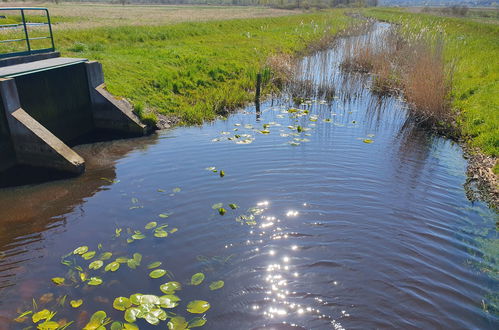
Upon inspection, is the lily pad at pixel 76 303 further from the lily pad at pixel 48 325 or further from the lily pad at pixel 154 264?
the lily pad at pixel 154 264

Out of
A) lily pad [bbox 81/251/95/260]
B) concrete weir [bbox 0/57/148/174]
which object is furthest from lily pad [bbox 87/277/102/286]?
concrete weir [bbox 0/57/148/174]

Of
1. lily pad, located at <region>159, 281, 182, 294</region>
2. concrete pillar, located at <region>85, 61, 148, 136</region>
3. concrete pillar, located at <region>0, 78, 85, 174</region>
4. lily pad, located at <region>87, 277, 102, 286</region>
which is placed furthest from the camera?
concrete pillar, located at <region>85, 61, 148, 136</region>

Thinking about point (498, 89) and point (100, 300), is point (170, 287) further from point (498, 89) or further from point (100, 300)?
point (498, 89)

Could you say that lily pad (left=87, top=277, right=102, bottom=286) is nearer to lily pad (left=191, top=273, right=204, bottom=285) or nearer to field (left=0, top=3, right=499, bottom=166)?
lily pad (left=191, top=273, right=204, bottom=285)

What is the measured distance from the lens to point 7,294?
15.4 ft

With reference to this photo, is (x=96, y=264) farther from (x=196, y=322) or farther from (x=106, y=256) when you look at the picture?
(x=196, y=322)

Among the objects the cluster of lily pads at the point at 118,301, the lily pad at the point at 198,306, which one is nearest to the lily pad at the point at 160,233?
the cluster of lily pads at the point at 118,301

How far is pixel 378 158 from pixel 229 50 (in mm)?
13104

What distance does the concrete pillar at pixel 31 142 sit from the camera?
7648 millimetres

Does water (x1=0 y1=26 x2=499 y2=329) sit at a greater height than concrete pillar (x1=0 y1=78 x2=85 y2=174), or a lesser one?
lesser

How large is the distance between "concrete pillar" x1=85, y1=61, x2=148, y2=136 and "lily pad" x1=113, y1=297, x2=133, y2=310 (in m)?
6.70

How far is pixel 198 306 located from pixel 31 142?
578cm

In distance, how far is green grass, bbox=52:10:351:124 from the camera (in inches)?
477

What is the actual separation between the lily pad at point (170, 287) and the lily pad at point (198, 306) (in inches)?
13.1
